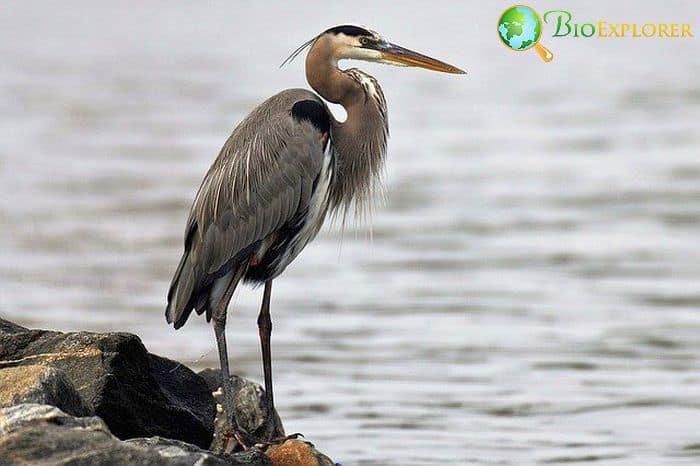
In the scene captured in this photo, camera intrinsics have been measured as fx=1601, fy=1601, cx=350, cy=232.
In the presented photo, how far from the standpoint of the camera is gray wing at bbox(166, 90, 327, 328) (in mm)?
7496

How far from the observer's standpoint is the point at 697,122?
21.2m

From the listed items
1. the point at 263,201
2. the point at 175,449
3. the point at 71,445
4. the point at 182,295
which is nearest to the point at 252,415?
the point at 182,295

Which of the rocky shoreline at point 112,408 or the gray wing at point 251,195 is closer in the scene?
the rocky shoreline at point 112,408

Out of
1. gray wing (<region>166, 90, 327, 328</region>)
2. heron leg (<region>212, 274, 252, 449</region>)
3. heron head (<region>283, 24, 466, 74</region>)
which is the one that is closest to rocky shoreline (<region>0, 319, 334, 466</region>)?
heron leg (<region>212, 274, 252, 449</region>)

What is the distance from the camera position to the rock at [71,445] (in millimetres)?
5621

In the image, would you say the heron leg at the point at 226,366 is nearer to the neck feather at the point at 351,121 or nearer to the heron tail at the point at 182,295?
the heron tail at the point at 182,295

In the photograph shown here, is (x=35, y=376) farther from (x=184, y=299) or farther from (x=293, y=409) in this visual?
(x=293, y=409)

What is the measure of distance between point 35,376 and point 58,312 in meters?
6.10

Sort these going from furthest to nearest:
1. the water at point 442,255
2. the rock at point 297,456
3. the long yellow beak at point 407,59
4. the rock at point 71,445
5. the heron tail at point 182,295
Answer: the water at point 442,255 < the long yellow beak at point 407,59 < the heron tail at point 182,295 < the rock at point 297,456 < the rock at point 71,445

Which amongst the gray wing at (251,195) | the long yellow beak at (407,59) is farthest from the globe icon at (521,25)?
the gray wing at (251,195)

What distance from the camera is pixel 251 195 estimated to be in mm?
7543

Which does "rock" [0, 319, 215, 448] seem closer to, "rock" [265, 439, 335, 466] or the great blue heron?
the great blue heron

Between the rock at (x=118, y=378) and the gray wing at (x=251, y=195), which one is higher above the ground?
the gray wing at (x=251, y=195)

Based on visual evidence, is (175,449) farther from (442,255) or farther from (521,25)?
(521,25)
